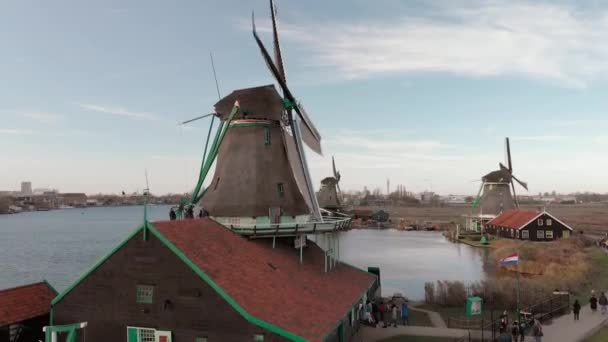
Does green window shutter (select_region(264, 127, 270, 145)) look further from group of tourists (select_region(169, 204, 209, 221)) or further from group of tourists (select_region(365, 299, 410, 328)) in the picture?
group of tourists (select_region(365, 299, 410, 328))

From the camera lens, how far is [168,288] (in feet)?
53.0

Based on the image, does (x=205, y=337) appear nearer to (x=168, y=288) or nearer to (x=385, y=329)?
(x=168, y=288)

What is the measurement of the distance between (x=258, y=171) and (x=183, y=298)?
29.2 ft

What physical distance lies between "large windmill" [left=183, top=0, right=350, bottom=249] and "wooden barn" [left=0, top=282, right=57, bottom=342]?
7.84 meters

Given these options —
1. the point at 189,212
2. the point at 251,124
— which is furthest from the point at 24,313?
the point at 251,124

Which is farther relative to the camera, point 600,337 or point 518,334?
point 518,334

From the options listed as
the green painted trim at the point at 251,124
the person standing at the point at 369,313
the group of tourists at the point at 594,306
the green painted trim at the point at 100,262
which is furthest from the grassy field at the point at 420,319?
the green painted trim at the point at 100,262

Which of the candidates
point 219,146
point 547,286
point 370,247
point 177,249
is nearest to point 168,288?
point 177,249

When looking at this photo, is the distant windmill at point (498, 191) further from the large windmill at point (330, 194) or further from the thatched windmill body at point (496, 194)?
the large windmill at point (330, 194)

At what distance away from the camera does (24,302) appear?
18234 millimetres

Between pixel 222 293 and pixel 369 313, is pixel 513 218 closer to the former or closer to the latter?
pixel 369 313

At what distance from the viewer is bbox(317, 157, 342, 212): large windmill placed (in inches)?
3802

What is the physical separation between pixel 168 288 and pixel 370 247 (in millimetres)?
60584

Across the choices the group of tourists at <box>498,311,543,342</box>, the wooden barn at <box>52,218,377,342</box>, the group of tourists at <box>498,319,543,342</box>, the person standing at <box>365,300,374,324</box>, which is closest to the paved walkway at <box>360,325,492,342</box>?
the person standing at <box>365,300,374,324</box>
